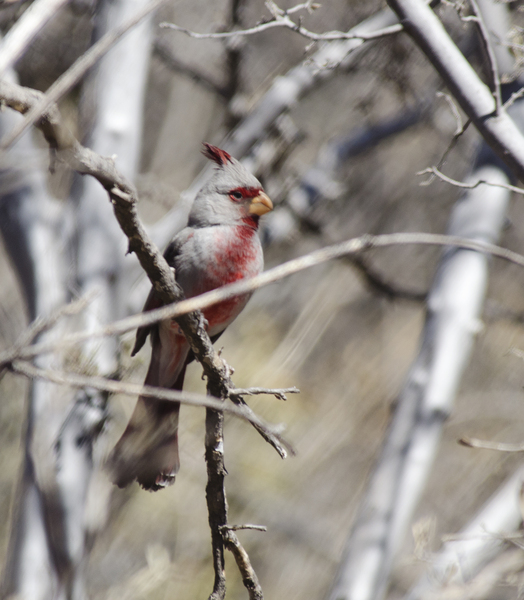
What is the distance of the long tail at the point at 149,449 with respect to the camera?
265cm

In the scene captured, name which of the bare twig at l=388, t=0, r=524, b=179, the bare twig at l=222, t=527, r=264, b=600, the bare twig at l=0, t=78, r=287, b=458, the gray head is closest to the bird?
the gray head

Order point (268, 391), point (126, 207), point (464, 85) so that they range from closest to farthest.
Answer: point (126, 207)
point (268, 391)
point (464, 85)

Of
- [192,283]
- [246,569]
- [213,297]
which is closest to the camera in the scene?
[213,297]

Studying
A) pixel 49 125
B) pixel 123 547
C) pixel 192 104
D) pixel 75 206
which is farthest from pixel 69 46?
pixel 49 125

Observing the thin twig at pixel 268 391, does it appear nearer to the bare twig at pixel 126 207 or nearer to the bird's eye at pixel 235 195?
the bare twig at pixel 126 207

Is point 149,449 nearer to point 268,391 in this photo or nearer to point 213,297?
point 268,391

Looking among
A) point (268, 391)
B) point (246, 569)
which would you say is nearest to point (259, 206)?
point (268, 391)

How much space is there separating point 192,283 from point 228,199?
0.56 m

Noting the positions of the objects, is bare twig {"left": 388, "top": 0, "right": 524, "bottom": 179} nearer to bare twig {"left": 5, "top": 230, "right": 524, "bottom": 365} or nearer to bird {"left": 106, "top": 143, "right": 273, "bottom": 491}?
bare twig {"left": 5, "top": 230, "right": 524, "bottom": 365}

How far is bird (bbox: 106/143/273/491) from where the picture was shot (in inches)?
107

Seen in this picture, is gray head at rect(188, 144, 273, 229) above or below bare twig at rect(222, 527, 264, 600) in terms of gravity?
above

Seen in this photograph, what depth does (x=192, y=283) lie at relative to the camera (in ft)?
9.02

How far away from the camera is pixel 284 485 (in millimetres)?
7371

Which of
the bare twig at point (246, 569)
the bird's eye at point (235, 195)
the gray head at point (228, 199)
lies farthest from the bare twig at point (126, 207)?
the bird's eye at point (235, 195)
